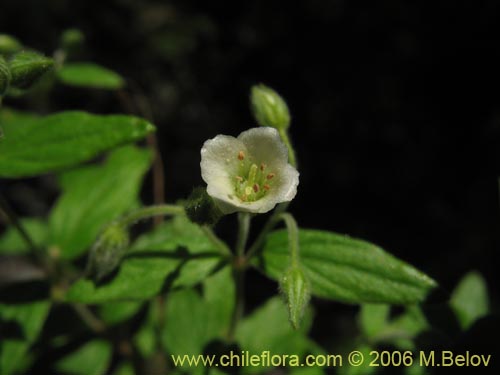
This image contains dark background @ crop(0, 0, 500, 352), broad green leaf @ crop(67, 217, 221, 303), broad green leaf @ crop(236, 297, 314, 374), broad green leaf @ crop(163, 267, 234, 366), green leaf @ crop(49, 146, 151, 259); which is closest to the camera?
broad green leaf @ crop(67, 217, 221, 303)

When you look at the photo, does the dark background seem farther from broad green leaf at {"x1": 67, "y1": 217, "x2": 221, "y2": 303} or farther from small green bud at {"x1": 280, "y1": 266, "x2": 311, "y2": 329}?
small green bud at {"x1": 280, "y1": 266, "x2": 311, "y2": 329}

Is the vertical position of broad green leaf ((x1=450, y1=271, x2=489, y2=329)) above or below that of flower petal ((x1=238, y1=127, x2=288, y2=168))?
below

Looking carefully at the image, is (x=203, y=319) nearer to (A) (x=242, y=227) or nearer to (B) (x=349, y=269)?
(A) (x=242, y=227)

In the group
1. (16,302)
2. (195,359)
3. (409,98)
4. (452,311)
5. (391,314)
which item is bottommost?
(391,314)

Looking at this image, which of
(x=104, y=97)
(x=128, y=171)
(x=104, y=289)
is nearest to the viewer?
(x=104, y=289)

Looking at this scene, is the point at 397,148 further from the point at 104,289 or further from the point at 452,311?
the point at 104,289

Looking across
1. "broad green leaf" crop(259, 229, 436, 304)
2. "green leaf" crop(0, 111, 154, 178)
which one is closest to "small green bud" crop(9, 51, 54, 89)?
"green leaf" crop(0, 111, 154, 178)

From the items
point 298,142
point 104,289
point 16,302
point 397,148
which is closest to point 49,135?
point 104,289
